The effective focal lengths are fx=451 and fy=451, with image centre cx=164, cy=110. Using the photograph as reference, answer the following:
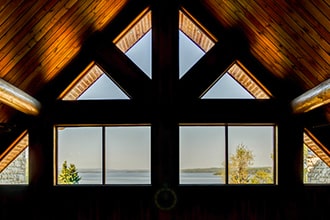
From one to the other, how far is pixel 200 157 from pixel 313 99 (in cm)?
218

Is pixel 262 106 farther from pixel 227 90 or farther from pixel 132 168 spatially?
pixel 132 168

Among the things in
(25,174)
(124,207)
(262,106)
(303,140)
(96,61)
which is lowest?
(124,207)

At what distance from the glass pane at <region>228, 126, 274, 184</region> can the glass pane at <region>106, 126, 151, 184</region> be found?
133 centimetres

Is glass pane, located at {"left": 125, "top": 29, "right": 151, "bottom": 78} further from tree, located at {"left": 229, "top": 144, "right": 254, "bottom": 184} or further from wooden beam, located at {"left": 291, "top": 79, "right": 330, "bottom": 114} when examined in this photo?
wooden beam, located at {"left": 291, "top": 79, "right": 330, "bottom": 114}

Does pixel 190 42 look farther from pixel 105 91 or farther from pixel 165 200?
pixel 165 200

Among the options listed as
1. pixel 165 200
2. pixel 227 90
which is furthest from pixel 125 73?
Answer: pixel 165 200

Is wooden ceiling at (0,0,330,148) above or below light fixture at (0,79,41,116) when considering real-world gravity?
above

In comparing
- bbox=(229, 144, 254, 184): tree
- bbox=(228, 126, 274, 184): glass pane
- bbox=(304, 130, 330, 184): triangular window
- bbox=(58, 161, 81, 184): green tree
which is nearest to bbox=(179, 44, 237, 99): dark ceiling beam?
bbox=(228, 126, 274, 184): glass pane

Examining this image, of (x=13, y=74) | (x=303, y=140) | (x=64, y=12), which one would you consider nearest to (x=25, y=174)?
(x=13, y=74)

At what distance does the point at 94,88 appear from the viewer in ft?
23.6

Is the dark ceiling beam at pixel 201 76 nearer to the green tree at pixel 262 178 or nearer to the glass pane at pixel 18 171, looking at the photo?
the green tree at pixel 262 178

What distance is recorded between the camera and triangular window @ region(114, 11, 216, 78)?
7.18m

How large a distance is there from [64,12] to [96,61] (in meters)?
1.75

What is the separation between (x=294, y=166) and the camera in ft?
23.1
